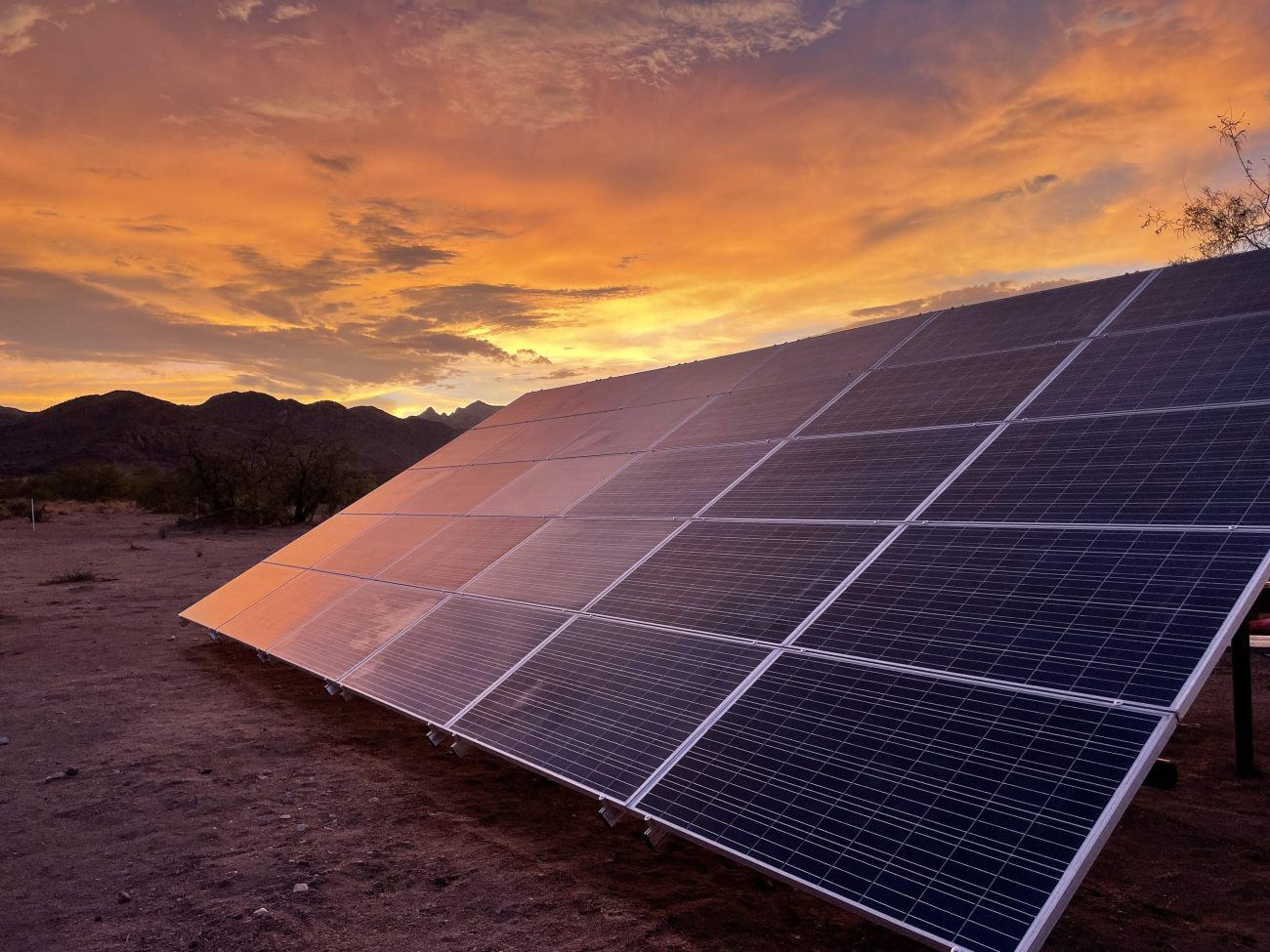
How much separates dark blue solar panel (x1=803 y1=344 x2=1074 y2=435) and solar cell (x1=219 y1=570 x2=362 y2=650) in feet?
23.1

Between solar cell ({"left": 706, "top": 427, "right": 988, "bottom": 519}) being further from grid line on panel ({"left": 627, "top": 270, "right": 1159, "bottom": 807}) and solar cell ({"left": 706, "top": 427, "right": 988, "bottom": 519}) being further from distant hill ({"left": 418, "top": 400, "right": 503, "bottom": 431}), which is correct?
distant hill ({"left": 418, "top": 400, "right": 503, "bottom": 431})

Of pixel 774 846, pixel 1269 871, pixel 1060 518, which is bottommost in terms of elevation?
pixel 1269 871

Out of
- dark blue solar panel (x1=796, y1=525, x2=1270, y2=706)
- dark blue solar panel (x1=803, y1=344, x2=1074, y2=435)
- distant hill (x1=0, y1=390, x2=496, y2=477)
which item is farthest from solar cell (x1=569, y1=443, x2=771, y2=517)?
distant hill (x1=0, y1=390, x2=496, y2=477)

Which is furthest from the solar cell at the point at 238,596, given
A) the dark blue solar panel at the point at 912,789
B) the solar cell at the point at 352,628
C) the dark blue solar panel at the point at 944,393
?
the dark blue solar panel at the point at 912,789

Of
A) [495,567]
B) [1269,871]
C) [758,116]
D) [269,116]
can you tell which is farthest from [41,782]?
[758,116]

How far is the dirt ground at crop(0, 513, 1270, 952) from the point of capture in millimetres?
5262

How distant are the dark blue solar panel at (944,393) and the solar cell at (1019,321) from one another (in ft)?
0.95

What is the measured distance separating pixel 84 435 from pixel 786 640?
422ft

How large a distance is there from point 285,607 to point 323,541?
2839 millimetres

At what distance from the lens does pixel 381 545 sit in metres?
12.6

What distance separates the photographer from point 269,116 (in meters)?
16.4

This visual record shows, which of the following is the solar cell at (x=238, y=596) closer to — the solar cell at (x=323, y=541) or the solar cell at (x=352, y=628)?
the solar cell at (x=323, y=541)

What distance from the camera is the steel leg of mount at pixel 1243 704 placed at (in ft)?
23.1

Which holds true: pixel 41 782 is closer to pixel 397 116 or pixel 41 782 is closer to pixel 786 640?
pixel 786 640
